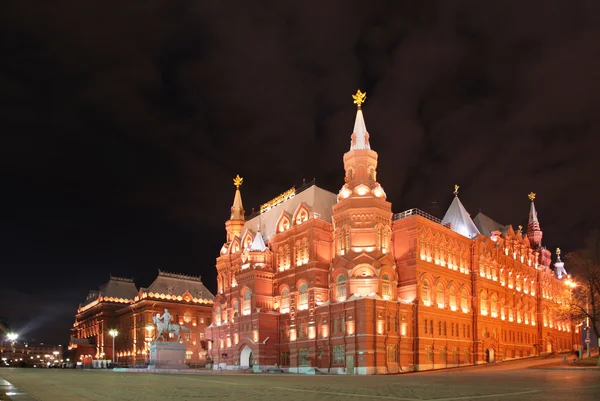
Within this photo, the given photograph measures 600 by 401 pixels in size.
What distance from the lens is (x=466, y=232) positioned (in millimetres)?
79500

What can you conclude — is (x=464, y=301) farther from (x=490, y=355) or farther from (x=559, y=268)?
(x=559, y=268)

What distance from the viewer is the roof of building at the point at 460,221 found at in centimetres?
7969

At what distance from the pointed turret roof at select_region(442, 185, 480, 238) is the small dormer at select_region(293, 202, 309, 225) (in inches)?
865

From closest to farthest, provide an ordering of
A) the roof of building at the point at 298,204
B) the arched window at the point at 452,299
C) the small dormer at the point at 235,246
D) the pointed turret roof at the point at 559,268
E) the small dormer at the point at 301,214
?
1. the arched window at the point at 452,299
2. the small dormer at the point at 301,214
3. the roof of building at the point at 298,204
4. the small dormer at the point at 235,246
5. the pointed turret roof at the point at 559,268

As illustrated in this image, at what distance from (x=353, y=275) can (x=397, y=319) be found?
719 cm

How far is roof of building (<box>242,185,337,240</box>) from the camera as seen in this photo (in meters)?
76.4

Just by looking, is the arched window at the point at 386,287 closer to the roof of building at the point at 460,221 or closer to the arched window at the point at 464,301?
the arched window at the point at 464,301

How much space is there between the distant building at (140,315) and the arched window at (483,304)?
58993mm

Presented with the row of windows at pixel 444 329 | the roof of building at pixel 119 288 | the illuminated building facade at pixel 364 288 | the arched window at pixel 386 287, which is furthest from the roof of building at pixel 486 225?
the roof of building at pixel 119 288

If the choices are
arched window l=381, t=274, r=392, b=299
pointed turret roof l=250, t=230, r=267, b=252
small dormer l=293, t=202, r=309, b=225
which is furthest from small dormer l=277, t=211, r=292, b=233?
arched window l=381, t=274, r=392, b=299

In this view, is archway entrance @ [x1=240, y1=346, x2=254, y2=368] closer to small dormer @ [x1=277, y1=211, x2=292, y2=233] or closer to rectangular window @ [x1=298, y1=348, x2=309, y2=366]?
rectangular window @ [x1=298, y1=348, x2=309, y2=366]

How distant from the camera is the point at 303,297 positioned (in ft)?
238

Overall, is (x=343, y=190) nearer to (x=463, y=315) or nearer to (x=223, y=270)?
(x=463, y=315)

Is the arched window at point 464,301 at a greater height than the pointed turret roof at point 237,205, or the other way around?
the pointed turret roof at point 237,205
